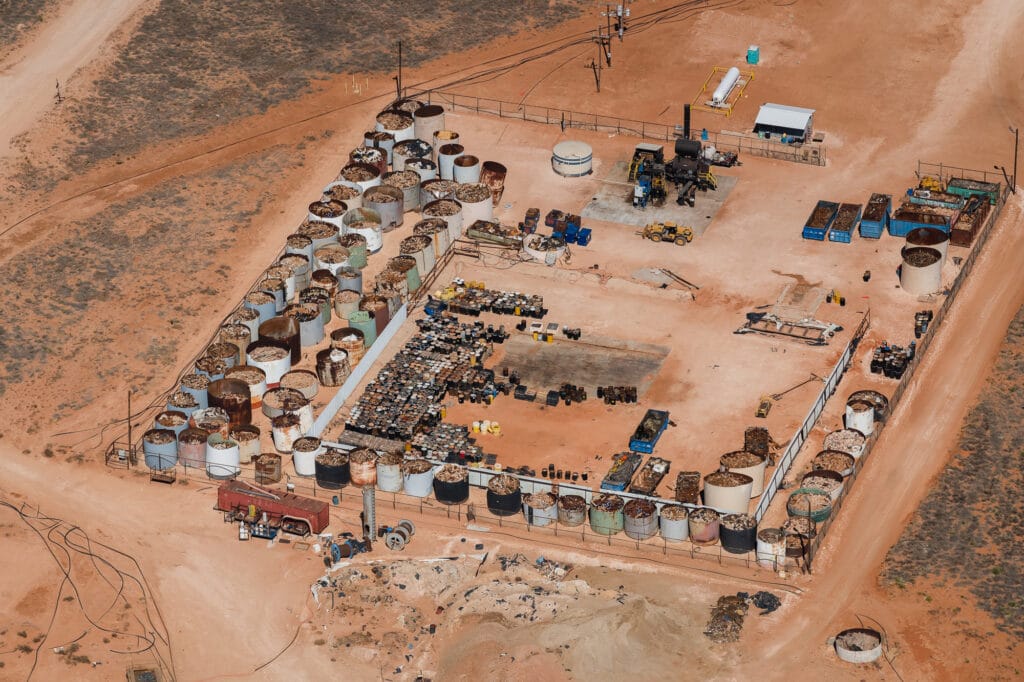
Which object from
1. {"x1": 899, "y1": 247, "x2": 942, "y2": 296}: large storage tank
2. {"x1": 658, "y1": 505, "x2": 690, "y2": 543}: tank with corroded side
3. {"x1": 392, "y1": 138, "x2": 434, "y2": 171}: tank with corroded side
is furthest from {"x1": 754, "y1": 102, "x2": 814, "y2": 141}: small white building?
{"x1": 658, "y1": 505, "x2": 690, "y2": 543}: tank with corroded side

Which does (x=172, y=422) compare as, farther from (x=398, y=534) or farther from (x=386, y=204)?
(x=386, y=204)

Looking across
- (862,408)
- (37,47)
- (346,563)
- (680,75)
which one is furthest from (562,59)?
(346,563)

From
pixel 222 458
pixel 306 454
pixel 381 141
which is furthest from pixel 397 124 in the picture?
pixel 222 458

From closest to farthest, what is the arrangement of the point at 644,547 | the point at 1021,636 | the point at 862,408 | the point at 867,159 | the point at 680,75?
1. the point at 1021,636
2. the point at 644,547
3. the point at 862,408
4. the point at 867,159
5. the point at 680,75

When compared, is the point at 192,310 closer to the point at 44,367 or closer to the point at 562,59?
the point at 44,367

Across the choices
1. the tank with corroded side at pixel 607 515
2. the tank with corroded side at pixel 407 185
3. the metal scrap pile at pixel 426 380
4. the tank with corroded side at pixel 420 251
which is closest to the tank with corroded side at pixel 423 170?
the tank with corroded side at pixel 407 185

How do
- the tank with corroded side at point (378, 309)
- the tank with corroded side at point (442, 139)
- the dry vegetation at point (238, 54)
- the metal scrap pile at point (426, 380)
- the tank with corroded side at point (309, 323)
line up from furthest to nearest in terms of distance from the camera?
the dry vegetation at point (238, 54) → the tank with corroded side at point (442, 139) → the tank with corroded side at point (378, 309) → the tank with corroded side at point (309, 323) → the metal scrap pile at point (426, 380)

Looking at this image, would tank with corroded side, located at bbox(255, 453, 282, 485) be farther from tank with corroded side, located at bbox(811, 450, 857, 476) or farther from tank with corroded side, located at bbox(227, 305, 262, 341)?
tank with corroded side, located at bbox(811, 450, 857, 476)

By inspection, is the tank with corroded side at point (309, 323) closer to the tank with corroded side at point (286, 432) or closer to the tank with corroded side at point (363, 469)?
the tank with corroded side at point (286, 432)
